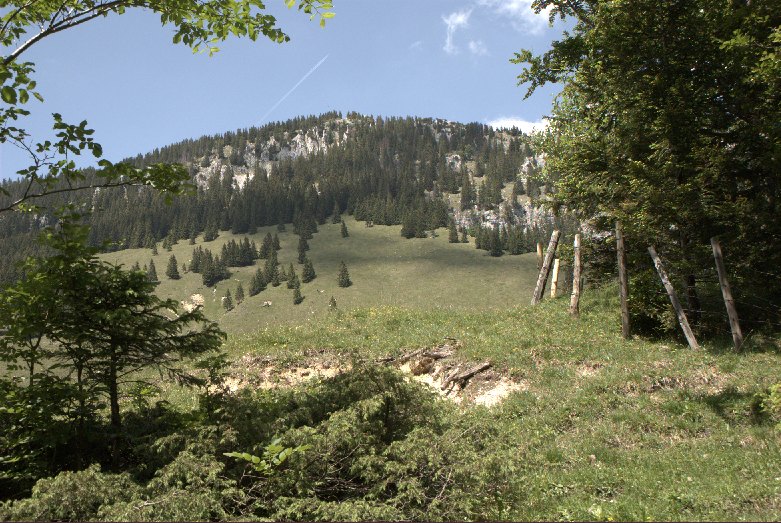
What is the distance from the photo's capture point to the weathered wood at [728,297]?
1384 cm

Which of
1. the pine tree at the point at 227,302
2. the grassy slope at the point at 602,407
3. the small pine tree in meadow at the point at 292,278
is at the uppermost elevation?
the grassy slope at the point at 602,407

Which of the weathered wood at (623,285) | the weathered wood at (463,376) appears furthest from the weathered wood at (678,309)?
the weathered wood at (463,376)

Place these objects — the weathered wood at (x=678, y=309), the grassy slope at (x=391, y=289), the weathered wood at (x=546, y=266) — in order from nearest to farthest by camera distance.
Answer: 1. the weathered wood at (x=678, y=309)
2. the weathered wood at (x=546, y=266)
3. the grassy slope at (x=391, y=289)

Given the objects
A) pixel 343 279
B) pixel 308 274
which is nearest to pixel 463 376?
pixel 343 279

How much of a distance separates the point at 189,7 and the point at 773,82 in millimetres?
12906

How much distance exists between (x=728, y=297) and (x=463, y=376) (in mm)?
8210

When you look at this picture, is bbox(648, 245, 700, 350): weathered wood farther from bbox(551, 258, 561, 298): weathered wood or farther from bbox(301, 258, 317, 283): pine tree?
bbox(301, 258, 317, 283): pine tree

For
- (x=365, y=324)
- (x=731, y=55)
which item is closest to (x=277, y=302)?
(x=365, y=324)

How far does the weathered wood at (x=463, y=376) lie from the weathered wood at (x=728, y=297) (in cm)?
711

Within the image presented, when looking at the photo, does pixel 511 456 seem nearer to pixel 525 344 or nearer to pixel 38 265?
pixel 38 265

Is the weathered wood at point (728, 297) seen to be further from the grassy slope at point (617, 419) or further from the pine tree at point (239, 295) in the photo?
the pine tree at point (239, 295)

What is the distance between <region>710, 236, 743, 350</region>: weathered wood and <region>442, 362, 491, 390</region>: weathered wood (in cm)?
711

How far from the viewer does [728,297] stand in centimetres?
1420

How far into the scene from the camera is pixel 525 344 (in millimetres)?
16578
